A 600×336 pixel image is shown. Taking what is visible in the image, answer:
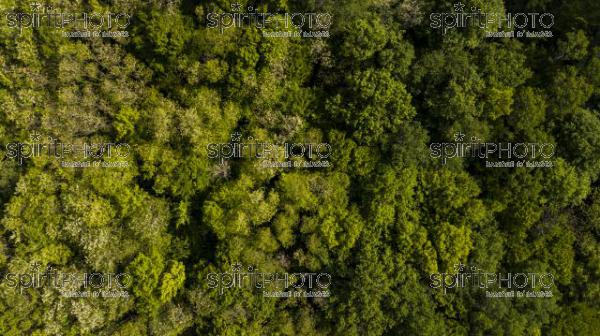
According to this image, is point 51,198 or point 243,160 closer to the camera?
point 51,198

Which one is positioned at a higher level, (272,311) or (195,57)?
(195,57)

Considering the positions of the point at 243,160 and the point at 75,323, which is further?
the point at 243,160

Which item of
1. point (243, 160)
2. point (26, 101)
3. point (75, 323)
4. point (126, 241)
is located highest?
point (26, 101)

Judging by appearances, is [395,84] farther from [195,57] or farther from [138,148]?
[138,148]

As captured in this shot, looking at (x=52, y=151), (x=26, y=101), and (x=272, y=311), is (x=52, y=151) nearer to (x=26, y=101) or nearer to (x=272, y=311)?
(x=26, y=101)

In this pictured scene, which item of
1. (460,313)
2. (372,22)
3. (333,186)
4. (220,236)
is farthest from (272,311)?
(372,22)

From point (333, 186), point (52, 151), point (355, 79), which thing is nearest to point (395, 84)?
point (355, 79)
